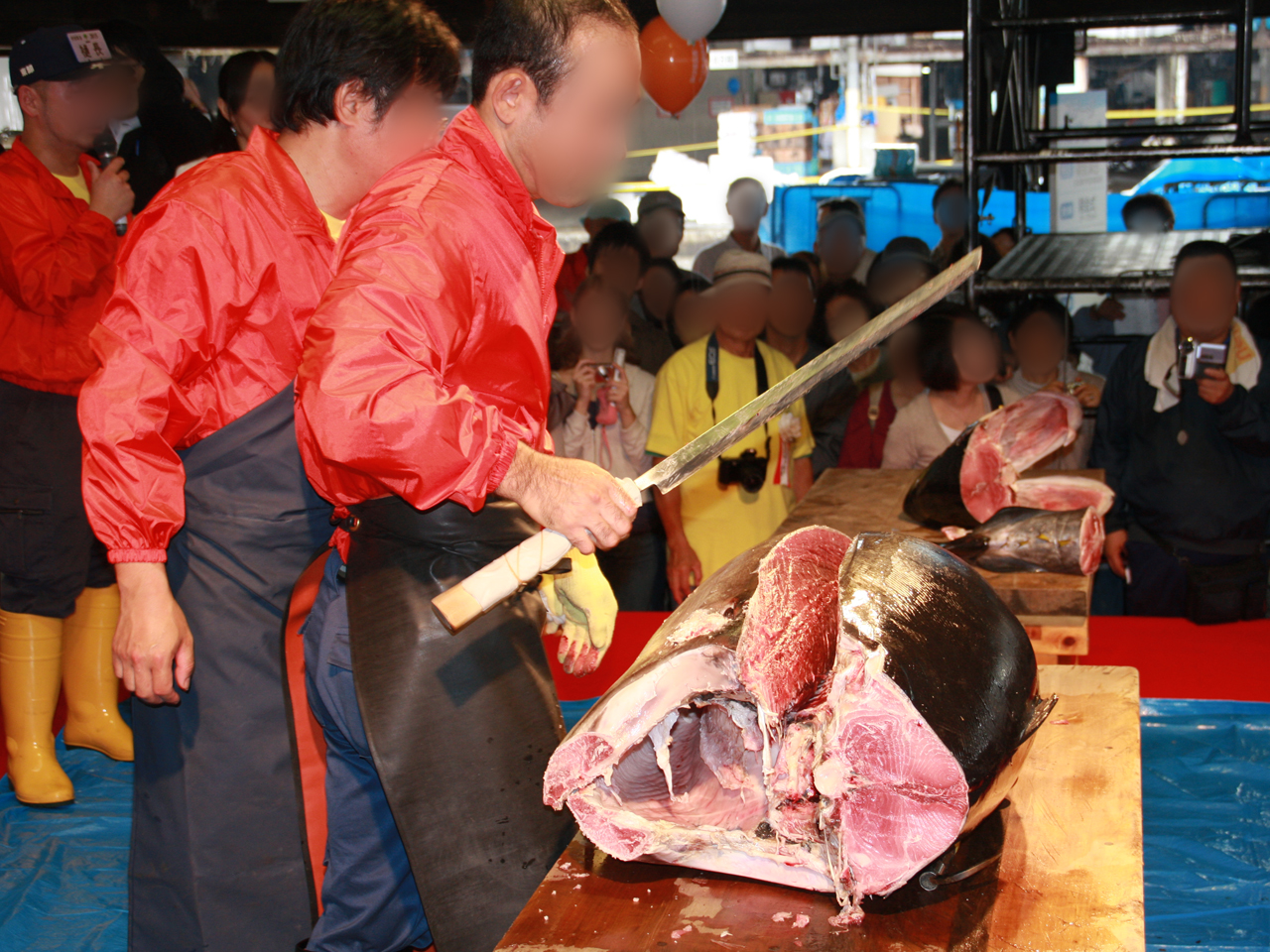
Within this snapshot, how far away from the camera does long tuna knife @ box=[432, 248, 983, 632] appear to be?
154 centimetres

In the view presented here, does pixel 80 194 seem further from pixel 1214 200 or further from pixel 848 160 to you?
pixel 848 160

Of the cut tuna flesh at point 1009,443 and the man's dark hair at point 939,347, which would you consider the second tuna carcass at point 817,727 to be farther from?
the man's dark hair at point 939,347

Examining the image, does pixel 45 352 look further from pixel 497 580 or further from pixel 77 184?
pixel 497 580

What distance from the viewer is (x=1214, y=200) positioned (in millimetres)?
10766

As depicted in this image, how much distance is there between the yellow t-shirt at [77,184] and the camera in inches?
148

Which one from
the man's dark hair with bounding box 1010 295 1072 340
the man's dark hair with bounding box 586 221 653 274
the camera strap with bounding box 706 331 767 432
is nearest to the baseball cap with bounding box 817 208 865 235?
the man's dark hair with bounding box 586 221 653 274

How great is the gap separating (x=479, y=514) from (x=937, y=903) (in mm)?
937

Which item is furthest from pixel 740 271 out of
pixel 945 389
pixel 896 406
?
pixel 945 389

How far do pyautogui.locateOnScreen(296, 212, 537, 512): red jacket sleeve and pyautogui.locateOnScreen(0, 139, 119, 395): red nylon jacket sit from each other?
7.24ft

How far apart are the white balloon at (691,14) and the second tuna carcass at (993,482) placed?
289cm

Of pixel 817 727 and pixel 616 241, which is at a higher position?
pixel 616 241

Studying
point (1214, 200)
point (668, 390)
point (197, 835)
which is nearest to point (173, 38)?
point (668, 390)

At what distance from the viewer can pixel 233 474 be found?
2.15 m

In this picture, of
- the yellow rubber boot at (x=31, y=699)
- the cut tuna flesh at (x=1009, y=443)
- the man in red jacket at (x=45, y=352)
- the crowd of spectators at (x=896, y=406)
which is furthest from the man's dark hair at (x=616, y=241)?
the yellow rubber boot at (x=31, y=699)
